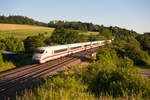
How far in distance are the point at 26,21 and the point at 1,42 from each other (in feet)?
295

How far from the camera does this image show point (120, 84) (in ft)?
27.2

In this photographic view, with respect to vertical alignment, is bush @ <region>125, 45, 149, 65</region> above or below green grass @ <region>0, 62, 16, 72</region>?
below

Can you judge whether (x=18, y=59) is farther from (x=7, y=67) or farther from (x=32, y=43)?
(x=32, y=43)

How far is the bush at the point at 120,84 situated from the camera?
8.01 m

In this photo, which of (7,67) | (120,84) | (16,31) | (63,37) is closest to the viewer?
(120,84)

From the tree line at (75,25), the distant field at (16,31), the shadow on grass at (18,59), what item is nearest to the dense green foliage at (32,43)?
the shadow on grass at (18,59)

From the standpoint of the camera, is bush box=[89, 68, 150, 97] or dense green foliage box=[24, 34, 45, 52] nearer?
bush box=[89, 68, 150, 97]

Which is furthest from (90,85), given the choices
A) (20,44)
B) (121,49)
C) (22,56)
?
(121,49)

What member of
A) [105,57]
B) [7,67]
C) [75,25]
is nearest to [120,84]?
[7,67]

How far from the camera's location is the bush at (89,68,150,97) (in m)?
8.01

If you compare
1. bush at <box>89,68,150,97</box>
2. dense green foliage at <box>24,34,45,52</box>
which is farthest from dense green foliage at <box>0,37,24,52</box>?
bush at <box>89,68,150,97</box>

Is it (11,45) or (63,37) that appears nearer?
(11,45)

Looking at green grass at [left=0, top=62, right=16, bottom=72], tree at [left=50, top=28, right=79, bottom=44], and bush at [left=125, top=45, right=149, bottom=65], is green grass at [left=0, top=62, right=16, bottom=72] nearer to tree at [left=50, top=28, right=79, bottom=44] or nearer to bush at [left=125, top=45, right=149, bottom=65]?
tree at [left=50, top=28, right=79, bottom=44]

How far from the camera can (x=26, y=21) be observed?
11506 cm
